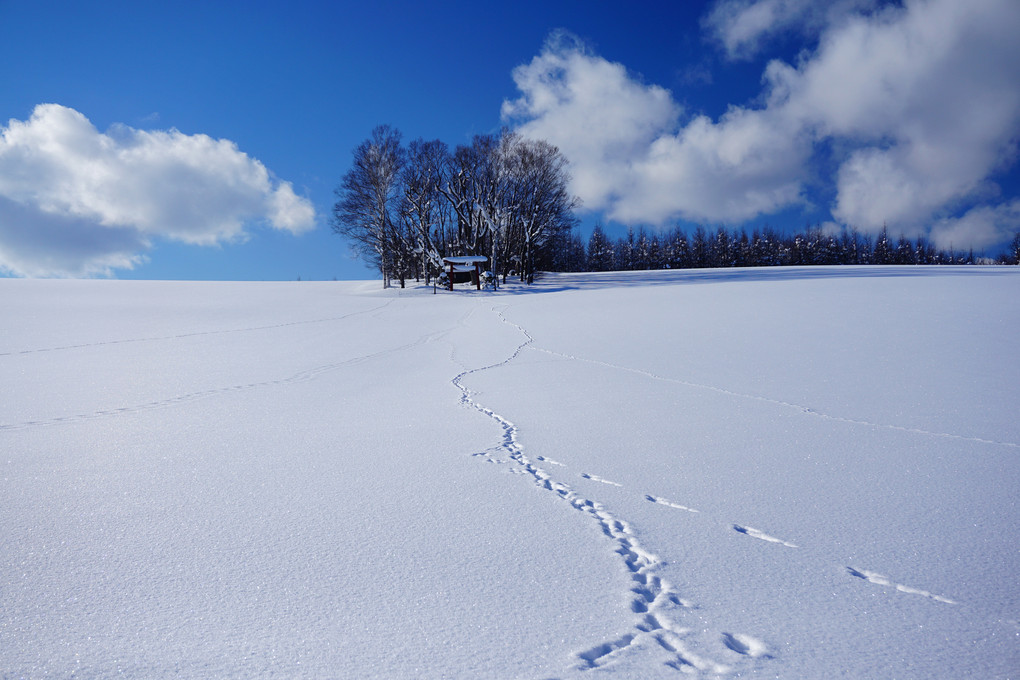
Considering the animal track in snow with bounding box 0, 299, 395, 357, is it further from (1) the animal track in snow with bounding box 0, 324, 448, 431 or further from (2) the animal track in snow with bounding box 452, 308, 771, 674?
(2) the animal track in snow with bounding box 452, 308, 771, 674

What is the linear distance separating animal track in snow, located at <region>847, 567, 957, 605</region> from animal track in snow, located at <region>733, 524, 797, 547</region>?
0.90 ft

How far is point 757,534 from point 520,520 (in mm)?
1199

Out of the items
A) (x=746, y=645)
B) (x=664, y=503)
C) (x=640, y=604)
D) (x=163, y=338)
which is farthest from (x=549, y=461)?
(x=163, y=338)

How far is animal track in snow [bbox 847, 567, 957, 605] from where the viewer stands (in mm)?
1996

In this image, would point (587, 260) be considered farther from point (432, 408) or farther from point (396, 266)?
point (432, 408)

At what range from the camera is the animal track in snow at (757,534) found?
7.98ft

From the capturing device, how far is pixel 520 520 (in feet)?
8.70

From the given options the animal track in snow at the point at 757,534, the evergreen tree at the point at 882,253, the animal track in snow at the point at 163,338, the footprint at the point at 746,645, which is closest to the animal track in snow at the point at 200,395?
the animal track in snow at the point at 163,338

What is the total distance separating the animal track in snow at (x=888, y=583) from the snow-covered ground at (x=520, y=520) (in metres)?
0.02

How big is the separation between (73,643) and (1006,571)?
3.74 metres

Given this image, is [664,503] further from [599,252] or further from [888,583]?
[599,252]

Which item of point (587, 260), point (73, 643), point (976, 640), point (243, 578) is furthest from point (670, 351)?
point (587, 260)

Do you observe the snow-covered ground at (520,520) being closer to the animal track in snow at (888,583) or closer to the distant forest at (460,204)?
the animal track in snow at (888,583)

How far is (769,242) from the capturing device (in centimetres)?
6881
